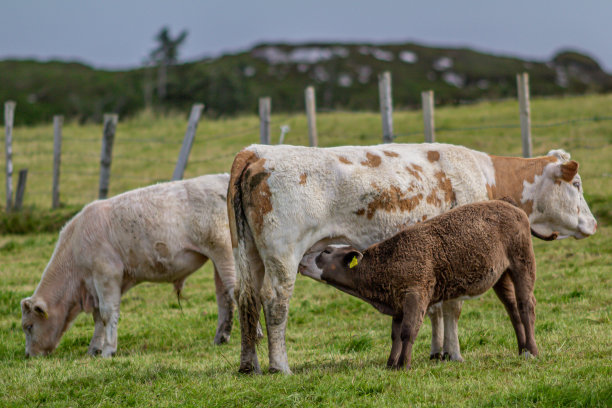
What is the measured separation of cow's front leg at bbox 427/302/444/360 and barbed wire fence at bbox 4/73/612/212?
5412 millimetres

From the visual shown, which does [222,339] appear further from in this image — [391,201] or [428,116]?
[428,116]

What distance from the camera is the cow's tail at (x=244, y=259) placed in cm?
642

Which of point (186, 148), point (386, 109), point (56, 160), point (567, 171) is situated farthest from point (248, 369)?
point (56, 160)

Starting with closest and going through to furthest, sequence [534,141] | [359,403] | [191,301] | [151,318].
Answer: [359,403], [151,318], [191,301], [534,141]

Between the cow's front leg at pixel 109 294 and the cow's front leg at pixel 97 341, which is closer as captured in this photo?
the cow's front leg at pixel 109 294

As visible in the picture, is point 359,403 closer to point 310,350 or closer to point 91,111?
point 310,350

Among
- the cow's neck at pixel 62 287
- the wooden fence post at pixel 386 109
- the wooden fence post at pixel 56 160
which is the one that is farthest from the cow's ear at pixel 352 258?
the wooden fence post at pixel 56 160

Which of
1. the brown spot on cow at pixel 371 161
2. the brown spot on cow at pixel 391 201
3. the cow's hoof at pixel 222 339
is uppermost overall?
the brown spot on cow at pixel 371 161

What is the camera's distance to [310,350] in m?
7.52

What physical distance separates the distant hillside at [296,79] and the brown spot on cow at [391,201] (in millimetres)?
41190

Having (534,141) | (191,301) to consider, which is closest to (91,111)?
(534,141)

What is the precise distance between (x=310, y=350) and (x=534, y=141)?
45.2ft

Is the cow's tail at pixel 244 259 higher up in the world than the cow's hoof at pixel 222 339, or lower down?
higher up

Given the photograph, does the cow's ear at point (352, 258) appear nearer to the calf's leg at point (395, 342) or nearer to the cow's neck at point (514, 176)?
the calf's leg at point (395, 342)
